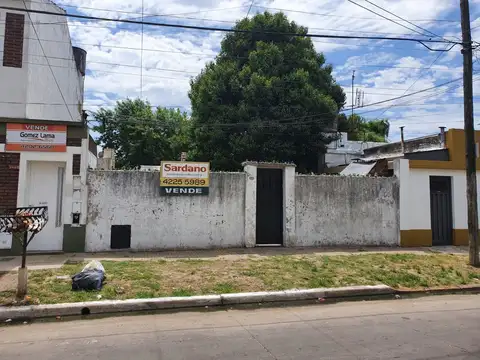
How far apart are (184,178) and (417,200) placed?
25.8 ft

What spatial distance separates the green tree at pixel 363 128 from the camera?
84.8 ft

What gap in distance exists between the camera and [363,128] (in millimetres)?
37625

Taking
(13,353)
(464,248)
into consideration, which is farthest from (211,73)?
(13,353)

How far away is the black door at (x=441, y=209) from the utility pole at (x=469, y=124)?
3.44m

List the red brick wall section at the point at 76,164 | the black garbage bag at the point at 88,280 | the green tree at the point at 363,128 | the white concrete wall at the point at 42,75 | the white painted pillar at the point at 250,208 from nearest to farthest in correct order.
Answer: the black garbage bag at the point at 88,280 < the red brick wall section at the point at 76,164 < the white painted pillar at the point at 250,208 < the white concrete wall at the point at 42,75 < the green tree at the point at 363,128

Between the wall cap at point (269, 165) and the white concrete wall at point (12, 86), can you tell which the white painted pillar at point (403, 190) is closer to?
the wall cap at point (269, 165)

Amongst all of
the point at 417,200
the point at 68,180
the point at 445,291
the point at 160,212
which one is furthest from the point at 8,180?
the point at 417,200

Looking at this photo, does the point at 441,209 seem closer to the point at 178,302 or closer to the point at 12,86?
the point at 178,302

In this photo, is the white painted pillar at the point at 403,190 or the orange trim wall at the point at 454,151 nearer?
the white painted pillar at the point at 403,190

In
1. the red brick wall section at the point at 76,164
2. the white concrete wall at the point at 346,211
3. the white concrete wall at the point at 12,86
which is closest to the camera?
the red brick wall section at the point at 76,164

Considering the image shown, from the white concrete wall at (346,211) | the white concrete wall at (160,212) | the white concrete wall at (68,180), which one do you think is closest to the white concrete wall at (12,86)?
the white concrete wall at (68,180)

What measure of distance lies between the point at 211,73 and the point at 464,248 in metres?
14.5

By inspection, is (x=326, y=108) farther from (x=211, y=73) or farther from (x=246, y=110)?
(x=211, y=73)

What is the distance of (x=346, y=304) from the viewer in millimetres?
7039
